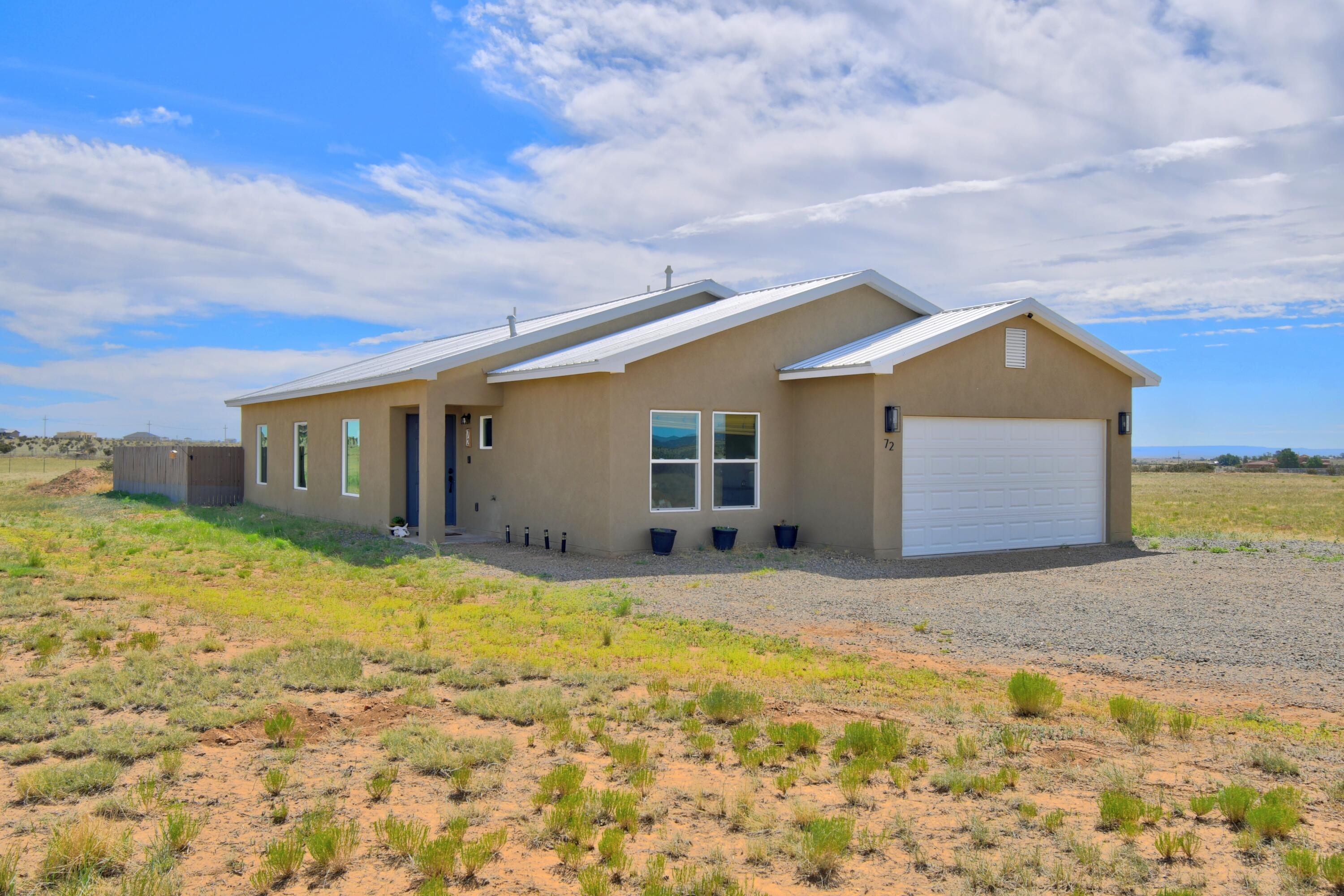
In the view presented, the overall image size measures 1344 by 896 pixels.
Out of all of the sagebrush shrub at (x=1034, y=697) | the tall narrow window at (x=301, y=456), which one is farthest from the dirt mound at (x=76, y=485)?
the sagebrush shrub at (x=1034, y=697)

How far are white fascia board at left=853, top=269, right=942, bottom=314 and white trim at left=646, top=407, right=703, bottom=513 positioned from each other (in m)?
4.18

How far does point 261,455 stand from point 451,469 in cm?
875

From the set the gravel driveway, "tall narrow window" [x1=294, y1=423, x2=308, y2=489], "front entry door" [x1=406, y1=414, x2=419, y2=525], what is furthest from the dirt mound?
the gravel driveway

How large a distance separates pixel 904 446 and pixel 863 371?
4.61ft

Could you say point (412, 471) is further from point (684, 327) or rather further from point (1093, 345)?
point (1093, 345)

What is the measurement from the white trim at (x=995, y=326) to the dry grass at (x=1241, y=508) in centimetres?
372

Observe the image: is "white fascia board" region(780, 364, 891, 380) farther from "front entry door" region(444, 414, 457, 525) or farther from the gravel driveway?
"front entry door" region(444, 414, 457, 525)

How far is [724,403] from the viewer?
48.4ft

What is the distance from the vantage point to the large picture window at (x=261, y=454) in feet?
77.9

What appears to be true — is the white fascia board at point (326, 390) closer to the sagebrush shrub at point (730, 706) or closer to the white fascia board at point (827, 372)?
the white fascia board at point (827, 372)

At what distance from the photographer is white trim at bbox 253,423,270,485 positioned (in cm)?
2341

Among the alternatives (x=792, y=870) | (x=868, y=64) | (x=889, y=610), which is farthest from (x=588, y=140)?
(x=792, y=870)

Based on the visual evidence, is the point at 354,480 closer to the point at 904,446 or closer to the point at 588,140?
the point at 588,140

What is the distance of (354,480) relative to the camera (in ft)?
60.0
